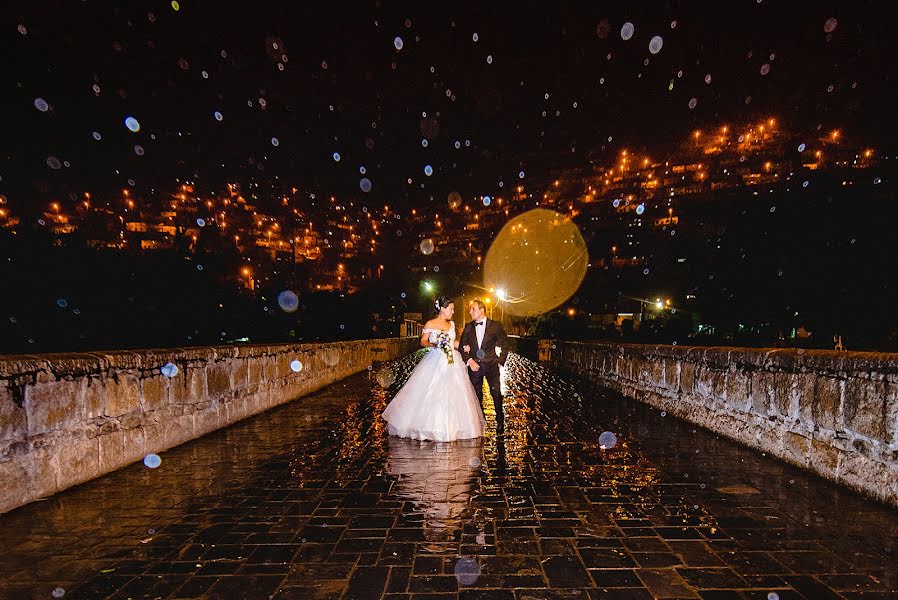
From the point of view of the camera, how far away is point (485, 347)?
26.1 ft

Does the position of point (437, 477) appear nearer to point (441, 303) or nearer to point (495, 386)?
point (495, 386)

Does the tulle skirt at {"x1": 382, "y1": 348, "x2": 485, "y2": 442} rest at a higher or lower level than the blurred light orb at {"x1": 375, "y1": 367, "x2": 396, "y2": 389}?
higher

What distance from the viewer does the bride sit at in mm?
7145

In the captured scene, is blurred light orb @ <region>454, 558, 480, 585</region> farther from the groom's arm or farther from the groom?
the groom's arm

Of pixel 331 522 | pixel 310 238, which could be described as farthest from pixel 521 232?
pixel 331 522

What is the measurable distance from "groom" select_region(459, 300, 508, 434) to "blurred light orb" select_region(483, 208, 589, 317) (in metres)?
51.8

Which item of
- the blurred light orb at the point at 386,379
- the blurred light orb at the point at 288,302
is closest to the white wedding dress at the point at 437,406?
the blurred light orb at the point at 386,379

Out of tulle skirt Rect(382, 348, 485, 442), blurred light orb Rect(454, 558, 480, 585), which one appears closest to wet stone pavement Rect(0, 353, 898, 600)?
blurred light orb Rect(454, 558, 480, 585)

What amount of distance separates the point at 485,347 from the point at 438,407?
1.31 meters

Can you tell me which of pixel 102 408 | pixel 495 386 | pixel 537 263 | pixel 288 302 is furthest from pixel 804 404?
pixel 537 263

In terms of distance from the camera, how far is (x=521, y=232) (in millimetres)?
115875

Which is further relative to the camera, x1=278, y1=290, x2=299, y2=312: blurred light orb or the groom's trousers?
x1=278, y1=290, x2=299, y2=312: blurred light orb

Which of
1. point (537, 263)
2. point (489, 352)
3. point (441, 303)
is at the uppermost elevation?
point (537, 263)

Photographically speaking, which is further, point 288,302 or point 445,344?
point 288,302
